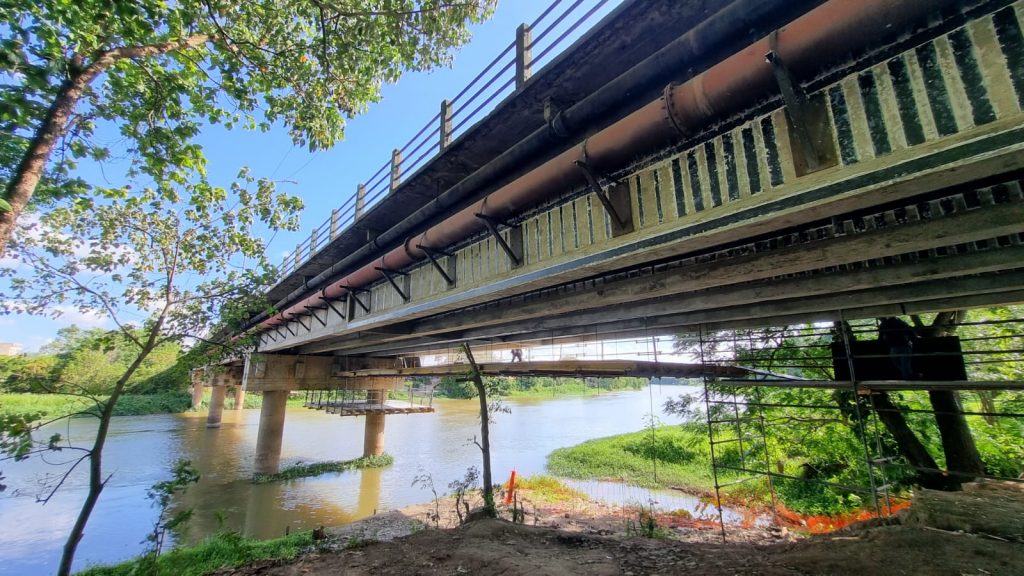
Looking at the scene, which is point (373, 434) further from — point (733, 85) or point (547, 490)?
point (733, 85)

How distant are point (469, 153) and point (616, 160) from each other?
239cm

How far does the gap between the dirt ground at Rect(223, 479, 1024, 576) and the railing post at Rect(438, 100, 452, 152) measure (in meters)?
5.96

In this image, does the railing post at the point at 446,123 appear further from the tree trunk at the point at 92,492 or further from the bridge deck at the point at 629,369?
the tree trunk at the point at 92,492

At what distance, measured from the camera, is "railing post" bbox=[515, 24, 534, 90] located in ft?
15.3

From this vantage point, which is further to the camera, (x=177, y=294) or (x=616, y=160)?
(x=177, y=294)

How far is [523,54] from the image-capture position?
4.73 metres

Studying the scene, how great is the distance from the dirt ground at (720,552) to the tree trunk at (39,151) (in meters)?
5.32

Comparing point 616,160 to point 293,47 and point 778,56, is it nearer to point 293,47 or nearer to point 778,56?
point 778,56

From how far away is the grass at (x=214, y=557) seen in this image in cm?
682

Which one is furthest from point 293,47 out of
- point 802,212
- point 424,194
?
point 802,212

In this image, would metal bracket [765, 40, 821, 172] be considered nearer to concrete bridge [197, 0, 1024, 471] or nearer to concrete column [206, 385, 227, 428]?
concrete bridge [197, 0, 1024, 471]

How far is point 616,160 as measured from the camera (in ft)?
11.8

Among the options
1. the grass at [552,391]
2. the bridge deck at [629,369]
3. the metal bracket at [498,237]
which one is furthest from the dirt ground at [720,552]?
the grass at [552,391]

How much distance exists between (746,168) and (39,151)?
6.24 meters
